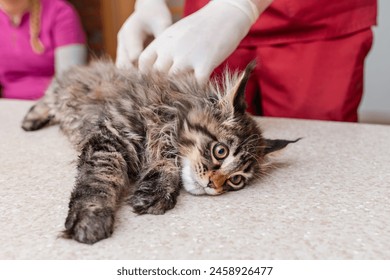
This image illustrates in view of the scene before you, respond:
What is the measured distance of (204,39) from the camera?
1.42 meters

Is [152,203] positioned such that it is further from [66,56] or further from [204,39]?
[66,56]

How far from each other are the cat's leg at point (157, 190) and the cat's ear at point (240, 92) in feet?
0.86

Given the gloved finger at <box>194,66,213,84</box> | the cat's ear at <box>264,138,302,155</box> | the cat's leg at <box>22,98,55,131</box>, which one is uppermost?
the gloved finger at <box>194,66,213,84</box>

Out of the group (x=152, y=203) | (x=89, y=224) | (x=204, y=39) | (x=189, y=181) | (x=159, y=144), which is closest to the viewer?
(x=89, y=224)

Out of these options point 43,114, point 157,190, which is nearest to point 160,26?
point 43,114

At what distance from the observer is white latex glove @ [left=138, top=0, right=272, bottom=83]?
4.67 feet

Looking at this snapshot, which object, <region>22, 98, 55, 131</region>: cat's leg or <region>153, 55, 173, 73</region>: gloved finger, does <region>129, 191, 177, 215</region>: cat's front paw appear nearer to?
<region>153, 55, 173, 73</region>: gloved finger

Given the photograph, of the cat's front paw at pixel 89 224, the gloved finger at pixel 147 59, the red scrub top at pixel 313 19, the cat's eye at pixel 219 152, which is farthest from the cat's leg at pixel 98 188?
the red scrub top at pixel 313 19

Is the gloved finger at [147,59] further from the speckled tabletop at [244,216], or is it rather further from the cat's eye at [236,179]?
the cat's eye at [236,179]

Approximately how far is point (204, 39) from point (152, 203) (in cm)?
69

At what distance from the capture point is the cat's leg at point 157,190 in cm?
99

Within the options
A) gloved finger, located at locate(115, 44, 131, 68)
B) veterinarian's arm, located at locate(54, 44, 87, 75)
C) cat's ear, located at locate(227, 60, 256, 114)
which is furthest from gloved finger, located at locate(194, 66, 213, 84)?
veterinarian's arm, located at locate(54, 44, 87, 75)

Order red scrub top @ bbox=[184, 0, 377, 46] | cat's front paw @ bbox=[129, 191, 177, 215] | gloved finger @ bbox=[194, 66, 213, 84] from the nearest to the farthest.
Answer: cat's front paw @ bbox=[129, 191, 177, 215], gloved finger @ bbox=[194, 66, 213, 84], red scrub top @ bbox=[184, 0, 377, 46]

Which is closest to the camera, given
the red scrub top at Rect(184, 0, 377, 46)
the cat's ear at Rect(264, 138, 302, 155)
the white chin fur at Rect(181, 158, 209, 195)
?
the white chin fur at Rect(181, 158, 209, 195)
